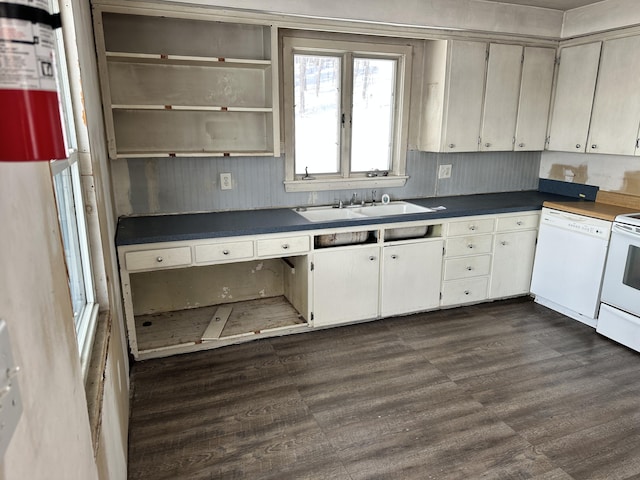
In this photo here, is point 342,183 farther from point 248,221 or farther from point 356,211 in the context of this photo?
point 248,221

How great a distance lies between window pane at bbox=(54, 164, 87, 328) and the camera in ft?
4.66

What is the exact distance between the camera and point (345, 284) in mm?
3172

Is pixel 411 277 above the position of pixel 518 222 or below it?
below

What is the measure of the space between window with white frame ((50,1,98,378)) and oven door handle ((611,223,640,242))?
323 centimetres

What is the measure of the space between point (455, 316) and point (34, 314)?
327cm

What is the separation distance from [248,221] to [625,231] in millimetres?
2578

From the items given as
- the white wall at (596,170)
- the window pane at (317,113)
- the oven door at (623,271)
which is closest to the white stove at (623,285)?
the oven door at (623,271)

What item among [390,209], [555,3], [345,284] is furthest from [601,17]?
[345,284]

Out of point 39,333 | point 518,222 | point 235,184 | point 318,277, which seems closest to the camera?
point 39,333

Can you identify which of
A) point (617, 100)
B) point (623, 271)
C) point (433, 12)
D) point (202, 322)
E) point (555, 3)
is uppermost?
point (555, 3)

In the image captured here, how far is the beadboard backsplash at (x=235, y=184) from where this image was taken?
3068 mm

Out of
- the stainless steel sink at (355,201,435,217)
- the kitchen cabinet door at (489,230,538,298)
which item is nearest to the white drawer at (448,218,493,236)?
the kitchen cabinet door at (489,230,538,298)

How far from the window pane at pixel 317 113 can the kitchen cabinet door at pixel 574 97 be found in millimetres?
1955

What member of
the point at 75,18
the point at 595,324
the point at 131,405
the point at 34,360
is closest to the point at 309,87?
the point at 75,18
